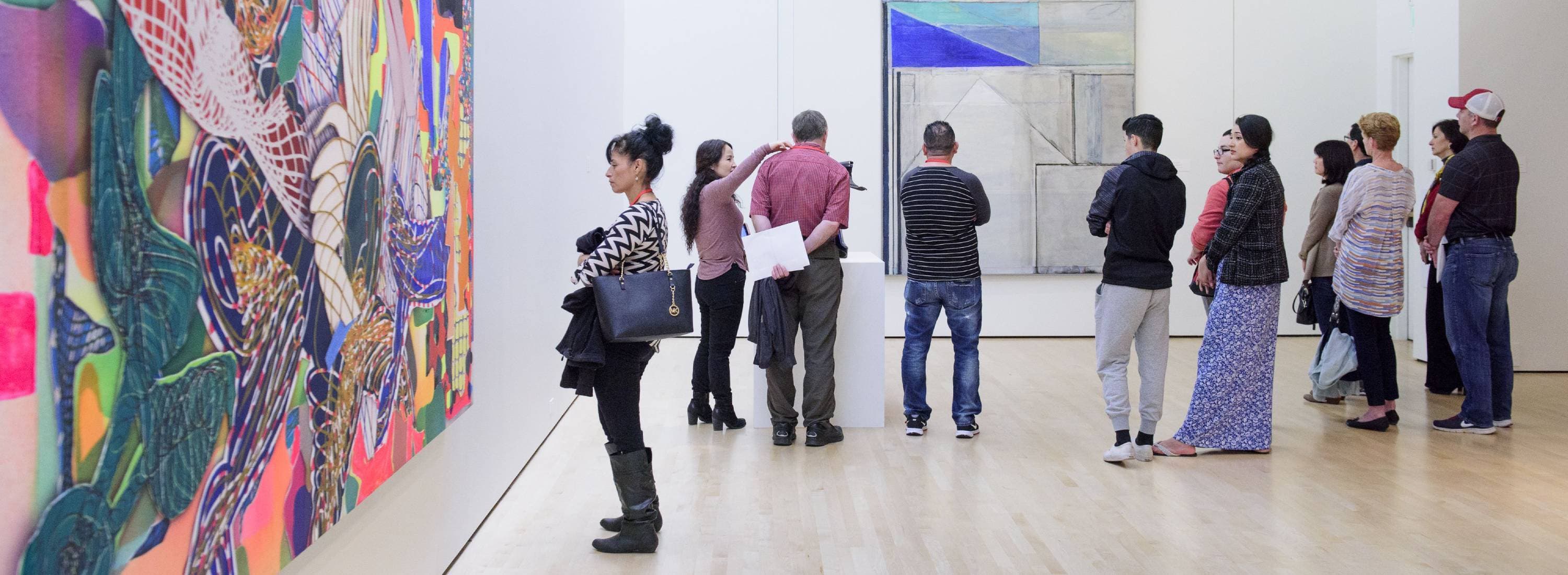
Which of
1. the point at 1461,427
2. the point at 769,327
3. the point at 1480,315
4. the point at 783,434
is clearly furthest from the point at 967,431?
the point at 1480,315

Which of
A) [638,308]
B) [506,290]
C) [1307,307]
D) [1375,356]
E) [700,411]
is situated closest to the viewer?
[638,308]

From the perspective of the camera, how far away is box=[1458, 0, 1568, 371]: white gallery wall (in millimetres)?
6875

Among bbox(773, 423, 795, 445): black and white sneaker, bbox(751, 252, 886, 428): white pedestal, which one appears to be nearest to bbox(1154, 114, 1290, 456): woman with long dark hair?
bbox(751, 252, 886, 428): white pedestal

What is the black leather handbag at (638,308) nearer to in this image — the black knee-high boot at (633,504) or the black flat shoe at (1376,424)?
the black knee-high boot at (633,504)

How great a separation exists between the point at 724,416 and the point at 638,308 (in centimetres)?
233

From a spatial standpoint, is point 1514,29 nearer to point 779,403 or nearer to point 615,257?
point 779,403

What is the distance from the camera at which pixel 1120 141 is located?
897cm

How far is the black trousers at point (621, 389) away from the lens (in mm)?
3291

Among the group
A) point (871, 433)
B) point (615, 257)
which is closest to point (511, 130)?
point (615, 257)

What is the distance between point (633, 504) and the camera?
3418 millimetres

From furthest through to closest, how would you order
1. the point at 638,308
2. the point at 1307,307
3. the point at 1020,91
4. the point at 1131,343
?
the point at 1020,91, the point at 1307,307, the point at 1131,343, the point at 638,308

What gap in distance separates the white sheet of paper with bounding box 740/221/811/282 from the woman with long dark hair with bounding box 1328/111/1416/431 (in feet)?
8.44

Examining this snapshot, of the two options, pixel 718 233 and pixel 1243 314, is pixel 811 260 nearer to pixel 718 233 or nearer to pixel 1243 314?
pixel 718 233

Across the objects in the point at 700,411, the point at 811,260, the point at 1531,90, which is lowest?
the point at 700,411
